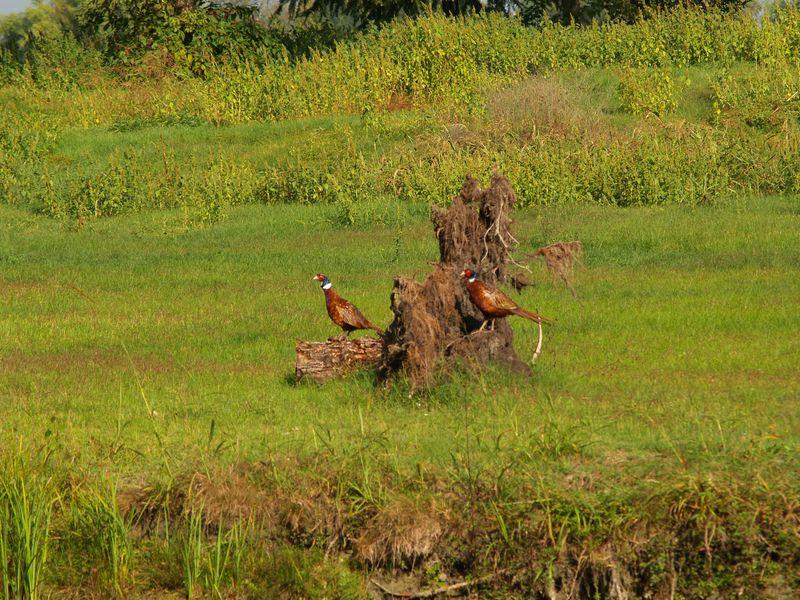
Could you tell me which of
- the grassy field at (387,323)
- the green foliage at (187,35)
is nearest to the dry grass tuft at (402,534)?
the grassy field at (387,323)

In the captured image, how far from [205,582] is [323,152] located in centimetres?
1452

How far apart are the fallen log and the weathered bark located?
453 millimetres

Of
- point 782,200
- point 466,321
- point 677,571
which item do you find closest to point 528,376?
point 466,321

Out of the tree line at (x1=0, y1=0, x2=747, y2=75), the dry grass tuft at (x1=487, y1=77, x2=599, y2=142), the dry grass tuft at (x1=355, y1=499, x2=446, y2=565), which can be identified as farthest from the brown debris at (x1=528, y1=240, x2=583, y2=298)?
the tree line at (x1=0, y1=0, x2=747, y2=75)

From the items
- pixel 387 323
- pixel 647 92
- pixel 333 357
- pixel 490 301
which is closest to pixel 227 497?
pixel 333 357

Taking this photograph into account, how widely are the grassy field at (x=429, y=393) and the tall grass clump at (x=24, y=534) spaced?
0.23 m

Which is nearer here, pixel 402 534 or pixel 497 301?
pixel 402 534

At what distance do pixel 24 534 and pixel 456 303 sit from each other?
3.74 m

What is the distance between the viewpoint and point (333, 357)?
10352mm

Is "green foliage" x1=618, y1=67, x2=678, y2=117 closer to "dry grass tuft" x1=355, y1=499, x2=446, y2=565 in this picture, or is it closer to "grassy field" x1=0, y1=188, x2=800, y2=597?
"grassy field" x1=0, y1=188, x2=800, y2=597

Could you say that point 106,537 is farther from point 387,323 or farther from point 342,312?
point 387,323

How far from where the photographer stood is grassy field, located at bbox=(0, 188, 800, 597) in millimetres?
7660

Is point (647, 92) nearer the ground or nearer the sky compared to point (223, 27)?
nearer the ground

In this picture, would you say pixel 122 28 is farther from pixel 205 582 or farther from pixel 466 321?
pixel 205 582
